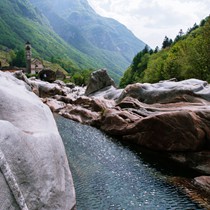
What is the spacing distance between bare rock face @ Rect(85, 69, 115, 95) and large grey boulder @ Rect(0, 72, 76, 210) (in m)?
55.7

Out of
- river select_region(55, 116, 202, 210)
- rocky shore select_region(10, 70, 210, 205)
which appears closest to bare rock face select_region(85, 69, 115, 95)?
rocky shore select_region(10, 70, 210, 205)

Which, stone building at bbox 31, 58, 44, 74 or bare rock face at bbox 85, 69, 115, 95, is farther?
stone building at bbox 31, 58, 44, 74

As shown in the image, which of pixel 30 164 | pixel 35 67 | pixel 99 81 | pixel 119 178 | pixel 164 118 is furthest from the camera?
pixel 35 67

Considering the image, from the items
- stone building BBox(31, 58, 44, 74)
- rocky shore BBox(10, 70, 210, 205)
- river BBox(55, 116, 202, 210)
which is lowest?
stone building BBox(31, 58, 44, 74)

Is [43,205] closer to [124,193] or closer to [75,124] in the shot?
[124,193]

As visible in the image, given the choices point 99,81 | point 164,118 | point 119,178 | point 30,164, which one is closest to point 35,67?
point 99,81

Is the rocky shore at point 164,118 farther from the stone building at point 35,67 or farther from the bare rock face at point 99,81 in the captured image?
the stone building at point 35,67

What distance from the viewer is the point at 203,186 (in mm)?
20672

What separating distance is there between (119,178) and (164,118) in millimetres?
9483

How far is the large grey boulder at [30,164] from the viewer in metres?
8.44

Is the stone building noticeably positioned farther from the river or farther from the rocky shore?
the river

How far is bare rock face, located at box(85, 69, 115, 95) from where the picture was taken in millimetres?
67438

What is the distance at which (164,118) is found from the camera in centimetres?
2855

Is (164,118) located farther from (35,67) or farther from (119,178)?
(35,67)
